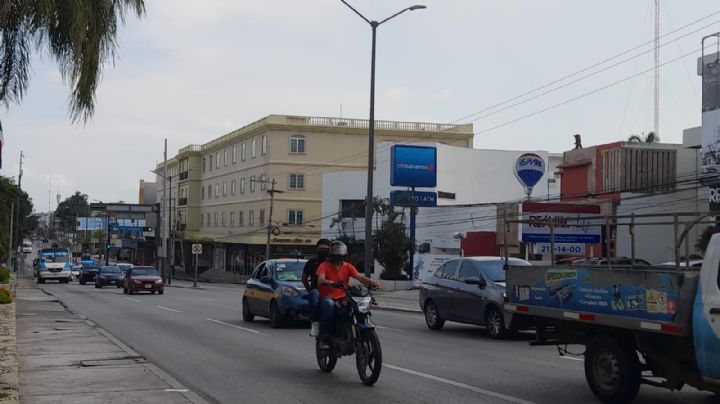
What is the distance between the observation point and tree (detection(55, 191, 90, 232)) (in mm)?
167700

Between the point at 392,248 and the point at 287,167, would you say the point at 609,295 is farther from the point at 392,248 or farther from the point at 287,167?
the point at 287,167

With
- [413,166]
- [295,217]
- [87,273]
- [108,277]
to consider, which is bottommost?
[87,273]

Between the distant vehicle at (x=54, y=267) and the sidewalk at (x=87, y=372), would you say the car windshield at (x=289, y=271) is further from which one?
the distant vehicle at (x=54, y=267)

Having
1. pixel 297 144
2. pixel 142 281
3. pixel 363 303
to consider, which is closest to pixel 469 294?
pixel 363 303

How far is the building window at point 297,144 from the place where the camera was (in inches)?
2827

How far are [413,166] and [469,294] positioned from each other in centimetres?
3226

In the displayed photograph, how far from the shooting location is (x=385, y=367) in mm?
12430

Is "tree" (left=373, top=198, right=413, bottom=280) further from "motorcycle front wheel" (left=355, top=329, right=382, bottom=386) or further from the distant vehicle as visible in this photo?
"motorcycle front wheel" (left=355, top=329, right=382, bottom=386)

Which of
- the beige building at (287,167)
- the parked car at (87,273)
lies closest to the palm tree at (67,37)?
the parked car at (87,273)

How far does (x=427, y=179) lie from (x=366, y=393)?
3976 centimetres

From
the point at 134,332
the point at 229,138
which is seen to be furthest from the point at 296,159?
the point at 134,332

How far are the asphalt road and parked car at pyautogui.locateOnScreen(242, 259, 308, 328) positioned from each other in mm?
392

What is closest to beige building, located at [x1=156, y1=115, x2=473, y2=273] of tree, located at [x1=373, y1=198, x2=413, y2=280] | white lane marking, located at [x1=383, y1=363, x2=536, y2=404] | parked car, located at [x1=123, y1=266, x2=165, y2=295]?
tree, located at [x1=373, y1=198, x2=413, y2=280]

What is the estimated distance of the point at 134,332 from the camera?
1869cm
